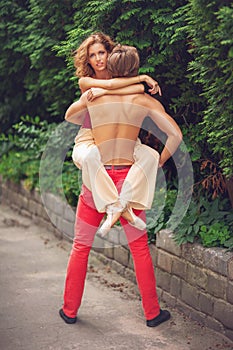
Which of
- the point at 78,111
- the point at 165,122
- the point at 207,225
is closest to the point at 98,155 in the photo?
the point at 78,111

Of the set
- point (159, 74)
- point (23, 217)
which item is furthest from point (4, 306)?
point (23, 217)

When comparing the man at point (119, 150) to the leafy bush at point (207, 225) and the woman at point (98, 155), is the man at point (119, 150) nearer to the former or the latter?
the woman at point (98, 155)

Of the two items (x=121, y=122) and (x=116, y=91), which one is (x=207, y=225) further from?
(x=116, y=91)

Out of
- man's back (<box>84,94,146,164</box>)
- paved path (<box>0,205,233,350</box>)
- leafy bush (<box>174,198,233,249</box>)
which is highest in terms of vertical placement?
man's back (<box>84,94,146,164</box>)

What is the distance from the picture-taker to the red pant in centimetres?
446

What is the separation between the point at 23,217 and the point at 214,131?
4.38m

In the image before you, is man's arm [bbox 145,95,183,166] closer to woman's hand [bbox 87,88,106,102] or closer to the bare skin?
the bare skin

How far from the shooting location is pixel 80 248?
14.8 feet

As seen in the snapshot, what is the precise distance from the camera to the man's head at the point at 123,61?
413cm

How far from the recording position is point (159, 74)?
16.9 feet

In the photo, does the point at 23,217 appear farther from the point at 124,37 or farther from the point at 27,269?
the point at 124,37

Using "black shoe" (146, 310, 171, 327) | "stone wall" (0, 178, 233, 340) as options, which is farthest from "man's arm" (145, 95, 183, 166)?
"black shoe" (146, 310, 171, 327)

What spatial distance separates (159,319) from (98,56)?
193 centimetres

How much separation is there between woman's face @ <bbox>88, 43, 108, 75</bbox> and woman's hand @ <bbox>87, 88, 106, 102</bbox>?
23 cm
